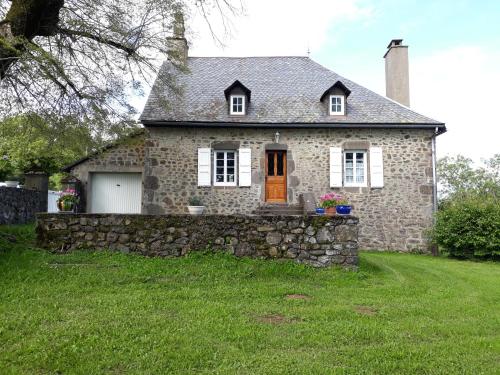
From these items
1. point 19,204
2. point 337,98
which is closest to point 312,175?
point 337,98

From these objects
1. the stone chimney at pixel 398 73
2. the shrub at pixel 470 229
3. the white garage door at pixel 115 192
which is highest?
the stone chimney at pixel 398 73

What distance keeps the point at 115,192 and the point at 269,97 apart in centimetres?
622

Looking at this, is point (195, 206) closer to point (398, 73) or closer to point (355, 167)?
point (355, 167)

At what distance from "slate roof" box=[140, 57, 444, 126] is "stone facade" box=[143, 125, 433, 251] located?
0.41 m

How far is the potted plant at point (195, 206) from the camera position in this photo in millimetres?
11055

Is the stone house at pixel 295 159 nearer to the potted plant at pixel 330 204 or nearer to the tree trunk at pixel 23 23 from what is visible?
the potted plant at pixel 330 204

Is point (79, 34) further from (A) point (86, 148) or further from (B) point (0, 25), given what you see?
(A) point (86, 148)

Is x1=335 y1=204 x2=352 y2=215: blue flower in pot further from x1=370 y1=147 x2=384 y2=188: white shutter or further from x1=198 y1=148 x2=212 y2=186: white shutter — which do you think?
x1=198 y1=148 x2=212 y2=186: white shutter

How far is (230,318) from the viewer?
4242 mm

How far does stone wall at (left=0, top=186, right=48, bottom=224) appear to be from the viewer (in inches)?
398

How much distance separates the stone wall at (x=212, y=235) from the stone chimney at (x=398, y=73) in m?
8.80

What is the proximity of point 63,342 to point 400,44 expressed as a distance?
14767mm

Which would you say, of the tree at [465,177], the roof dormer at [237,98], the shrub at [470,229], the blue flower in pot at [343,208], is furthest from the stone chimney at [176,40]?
the tree at [465,177]

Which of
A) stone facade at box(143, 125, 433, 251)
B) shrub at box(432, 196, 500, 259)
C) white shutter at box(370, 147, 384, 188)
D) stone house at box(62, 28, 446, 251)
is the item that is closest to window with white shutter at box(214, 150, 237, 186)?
stone house at box(62, 28, 446, 251)
